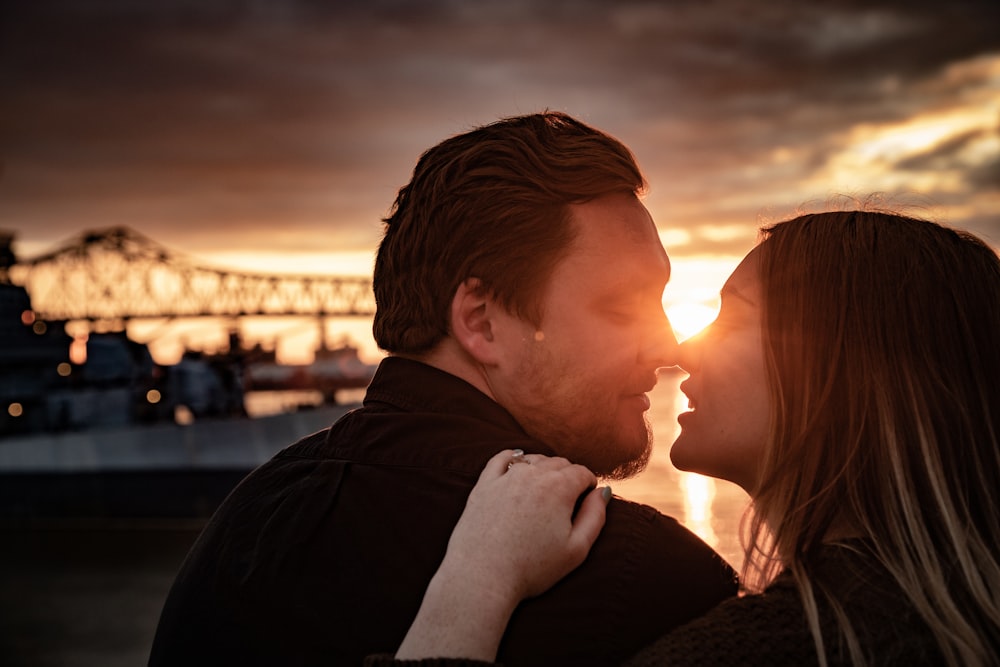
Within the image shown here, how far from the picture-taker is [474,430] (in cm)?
212

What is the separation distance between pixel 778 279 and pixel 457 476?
0.97 m

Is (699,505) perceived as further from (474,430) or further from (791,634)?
(791,634)

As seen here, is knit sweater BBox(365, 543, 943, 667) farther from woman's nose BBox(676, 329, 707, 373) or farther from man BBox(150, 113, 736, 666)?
woman's nose BBox(676, 329, 707, 373)

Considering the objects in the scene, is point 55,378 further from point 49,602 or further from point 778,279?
point 778,279

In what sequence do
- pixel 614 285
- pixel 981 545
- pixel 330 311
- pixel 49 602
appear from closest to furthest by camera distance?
pixel 981 545 < pixel 614 285 < pixel 49 602 < pixel 330 311

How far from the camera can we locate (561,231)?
253cm

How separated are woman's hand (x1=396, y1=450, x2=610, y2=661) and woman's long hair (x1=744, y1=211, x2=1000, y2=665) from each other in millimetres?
477

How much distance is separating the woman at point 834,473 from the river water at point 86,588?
37.5ft

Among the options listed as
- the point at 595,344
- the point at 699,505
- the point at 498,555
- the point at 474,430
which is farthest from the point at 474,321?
the point at 699,505

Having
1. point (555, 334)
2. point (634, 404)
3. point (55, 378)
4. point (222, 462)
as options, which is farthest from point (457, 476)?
point (55, 378)

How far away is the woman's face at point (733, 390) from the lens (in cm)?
255

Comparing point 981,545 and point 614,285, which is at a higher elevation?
point 614,285

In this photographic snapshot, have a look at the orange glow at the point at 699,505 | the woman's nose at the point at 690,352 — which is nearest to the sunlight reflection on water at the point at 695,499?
the orange glow at the point at 699,505

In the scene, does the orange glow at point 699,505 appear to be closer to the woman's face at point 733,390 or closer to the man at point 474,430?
the woman's face at point 733,390
